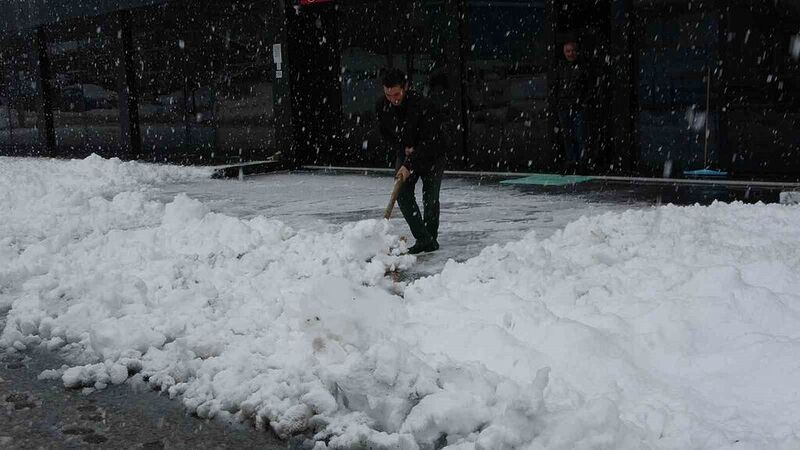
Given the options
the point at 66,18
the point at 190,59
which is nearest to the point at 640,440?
the point at 190,59

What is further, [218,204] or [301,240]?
[218,204]

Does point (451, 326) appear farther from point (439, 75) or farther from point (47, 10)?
point (47, 10)

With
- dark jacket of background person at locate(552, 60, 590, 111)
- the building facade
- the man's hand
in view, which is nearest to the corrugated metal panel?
the building facade

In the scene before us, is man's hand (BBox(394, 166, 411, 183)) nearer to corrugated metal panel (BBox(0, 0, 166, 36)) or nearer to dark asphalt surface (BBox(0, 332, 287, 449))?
dark asphalt surface (BBox(0, 332, 287, 449))

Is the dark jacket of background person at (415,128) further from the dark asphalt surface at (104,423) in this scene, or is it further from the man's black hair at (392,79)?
the dark asphalt surface at (104,423)

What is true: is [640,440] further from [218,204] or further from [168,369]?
[218,204]

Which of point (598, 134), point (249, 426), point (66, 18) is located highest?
point (66, 18)

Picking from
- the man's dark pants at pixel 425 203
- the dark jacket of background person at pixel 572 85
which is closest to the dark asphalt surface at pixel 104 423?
the man's dark pants at pixel 425 203

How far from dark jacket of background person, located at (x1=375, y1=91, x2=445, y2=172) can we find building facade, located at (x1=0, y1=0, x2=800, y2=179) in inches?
29.7

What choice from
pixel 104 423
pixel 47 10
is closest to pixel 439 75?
pixel 104 423

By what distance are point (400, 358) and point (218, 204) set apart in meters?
7.81

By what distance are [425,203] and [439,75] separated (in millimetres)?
6980

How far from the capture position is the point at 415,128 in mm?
7332

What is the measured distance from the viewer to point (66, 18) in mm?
20734
